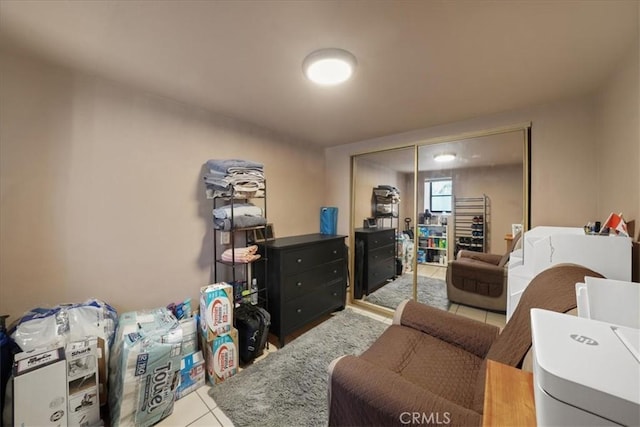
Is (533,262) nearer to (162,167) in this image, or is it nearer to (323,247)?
(323,247)

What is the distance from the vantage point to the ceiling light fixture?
2666 mm

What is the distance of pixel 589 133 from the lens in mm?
1913

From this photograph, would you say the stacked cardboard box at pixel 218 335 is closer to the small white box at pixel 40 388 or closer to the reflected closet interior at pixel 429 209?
the small white box at pixel 40 388

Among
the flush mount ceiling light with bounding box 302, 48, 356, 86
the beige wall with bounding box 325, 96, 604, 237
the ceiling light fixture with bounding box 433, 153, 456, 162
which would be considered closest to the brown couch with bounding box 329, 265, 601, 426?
the beige wall with bounding box 325, 96, 604, 237

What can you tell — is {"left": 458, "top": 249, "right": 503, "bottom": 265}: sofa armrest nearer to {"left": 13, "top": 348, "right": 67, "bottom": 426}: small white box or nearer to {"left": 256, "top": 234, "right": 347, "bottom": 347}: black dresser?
{"left": 256, "top": 234, "right": 347, "bottom": 347}: black dresser

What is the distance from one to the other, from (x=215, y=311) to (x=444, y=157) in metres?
2.86

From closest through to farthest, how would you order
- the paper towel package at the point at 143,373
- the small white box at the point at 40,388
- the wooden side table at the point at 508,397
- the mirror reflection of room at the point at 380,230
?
the wooden side table at the point at 508,397
the small white box at the point at 40,388
the paper towel package at the point at 143,373
the mirror reflection of room at the point at 380,230

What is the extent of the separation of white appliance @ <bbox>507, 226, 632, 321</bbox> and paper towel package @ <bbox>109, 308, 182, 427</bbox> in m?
2.46

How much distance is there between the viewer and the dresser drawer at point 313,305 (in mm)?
2318

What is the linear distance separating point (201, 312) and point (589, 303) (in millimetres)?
2242

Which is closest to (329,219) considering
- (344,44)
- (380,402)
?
(344,44)

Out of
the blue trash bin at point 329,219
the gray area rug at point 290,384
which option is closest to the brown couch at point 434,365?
the gray area rug at point 290,384

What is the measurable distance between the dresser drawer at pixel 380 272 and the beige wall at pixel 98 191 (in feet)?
7.03

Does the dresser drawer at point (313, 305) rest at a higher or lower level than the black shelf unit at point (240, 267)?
lower
